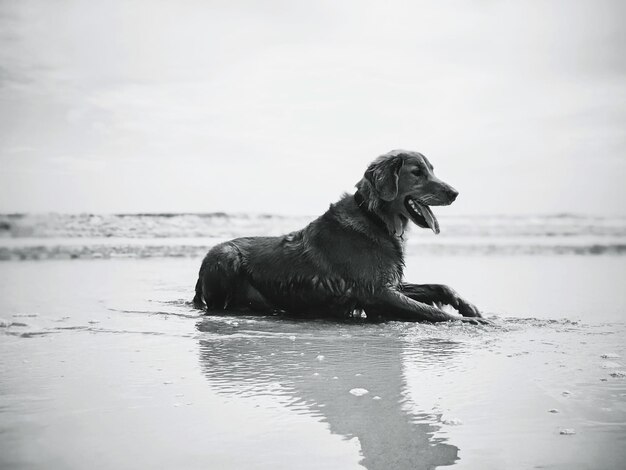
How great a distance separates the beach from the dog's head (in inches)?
38.3

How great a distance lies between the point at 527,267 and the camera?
1038 cm

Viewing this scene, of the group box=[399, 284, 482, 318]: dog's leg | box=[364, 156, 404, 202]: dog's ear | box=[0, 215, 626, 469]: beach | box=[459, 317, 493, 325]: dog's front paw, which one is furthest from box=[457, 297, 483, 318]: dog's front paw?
box=[364, 156, 404, 202]: dog's ear

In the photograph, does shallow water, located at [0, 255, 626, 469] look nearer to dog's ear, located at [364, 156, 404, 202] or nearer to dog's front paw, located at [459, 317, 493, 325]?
dog's front paw, located at [459, 317, 493, 325]

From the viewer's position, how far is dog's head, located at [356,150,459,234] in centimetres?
545

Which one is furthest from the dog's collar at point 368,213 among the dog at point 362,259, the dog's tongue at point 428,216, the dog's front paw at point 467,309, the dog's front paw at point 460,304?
the dog's front paw at point 467,309

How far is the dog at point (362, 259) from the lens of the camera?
5.39m

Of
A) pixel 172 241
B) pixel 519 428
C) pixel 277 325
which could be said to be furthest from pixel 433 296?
pixel 172 241

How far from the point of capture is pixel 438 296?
18.4ft

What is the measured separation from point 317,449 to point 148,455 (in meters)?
0.59

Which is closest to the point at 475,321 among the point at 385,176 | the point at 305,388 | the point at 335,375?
the point at 385,176

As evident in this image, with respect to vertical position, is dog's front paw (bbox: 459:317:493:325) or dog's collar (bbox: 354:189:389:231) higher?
dog's collar (bbox: 354:189:389:231)

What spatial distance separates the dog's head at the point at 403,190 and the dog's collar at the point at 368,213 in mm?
30

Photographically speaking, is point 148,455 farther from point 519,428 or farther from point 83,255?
point 83,255

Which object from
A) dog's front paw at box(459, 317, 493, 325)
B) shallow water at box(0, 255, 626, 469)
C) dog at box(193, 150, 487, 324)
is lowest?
shallow water at box(0, 255, 626, 469)
